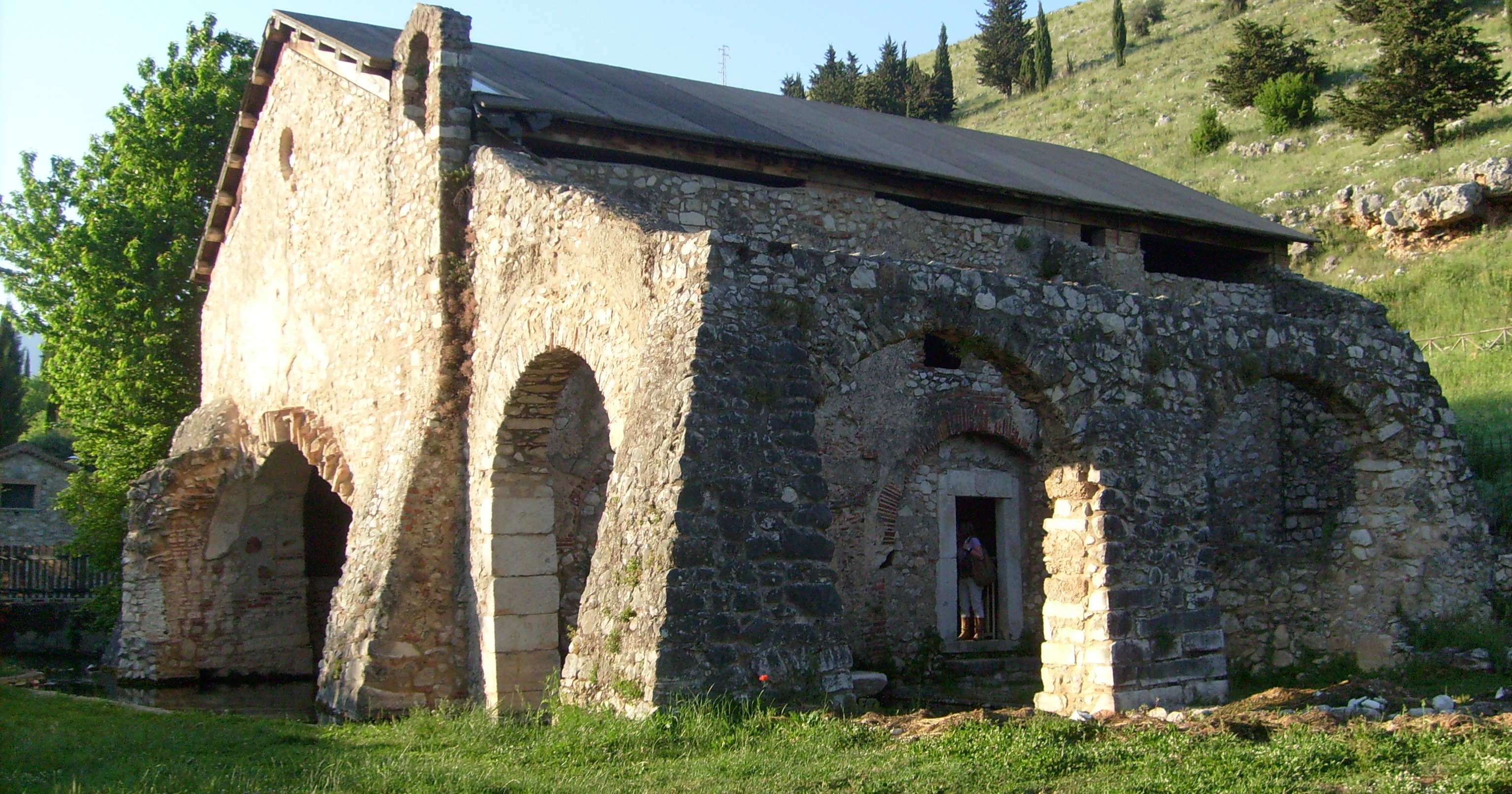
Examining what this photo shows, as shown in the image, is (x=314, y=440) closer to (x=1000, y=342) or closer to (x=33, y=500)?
(x=1000, y=342)

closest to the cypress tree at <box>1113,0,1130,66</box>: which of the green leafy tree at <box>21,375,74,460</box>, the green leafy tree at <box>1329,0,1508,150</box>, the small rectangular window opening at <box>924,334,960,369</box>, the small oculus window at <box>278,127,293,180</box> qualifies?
the green leafy tree at <box>1329,0,1508,150</box>

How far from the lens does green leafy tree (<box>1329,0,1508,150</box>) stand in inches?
1088

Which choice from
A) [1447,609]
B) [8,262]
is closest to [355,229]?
[1447,609]

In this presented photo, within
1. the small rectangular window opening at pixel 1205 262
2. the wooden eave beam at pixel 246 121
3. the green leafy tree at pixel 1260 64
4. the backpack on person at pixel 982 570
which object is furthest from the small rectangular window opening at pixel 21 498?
the green leafy tree at pixel 1260 64

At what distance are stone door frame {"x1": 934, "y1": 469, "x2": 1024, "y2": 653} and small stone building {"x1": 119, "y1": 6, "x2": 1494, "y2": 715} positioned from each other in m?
0.05

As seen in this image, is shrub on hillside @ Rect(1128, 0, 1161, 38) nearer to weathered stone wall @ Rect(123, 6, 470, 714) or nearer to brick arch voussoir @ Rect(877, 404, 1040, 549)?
brick arch voussoir @ Rect(877, 404, 1040, 549)

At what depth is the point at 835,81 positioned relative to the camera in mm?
49125

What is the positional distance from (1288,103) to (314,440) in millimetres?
29165

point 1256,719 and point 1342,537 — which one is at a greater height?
point 1342,537

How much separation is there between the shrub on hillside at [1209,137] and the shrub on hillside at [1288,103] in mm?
1112

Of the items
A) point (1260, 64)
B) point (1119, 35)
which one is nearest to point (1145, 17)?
point (1119, 35)

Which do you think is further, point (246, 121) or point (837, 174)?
point (246, 121)

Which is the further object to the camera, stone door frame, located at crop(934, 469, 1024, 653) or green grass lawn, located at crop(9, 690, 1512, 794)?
stone door frame, located at crop(934, 469, 1024, 653)

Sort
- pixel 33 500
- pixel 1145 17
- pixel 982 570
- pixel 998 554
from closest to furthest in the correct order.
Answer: pixel 982 570
pixel 998 554
pixel 33 500
pixel 1145 17
